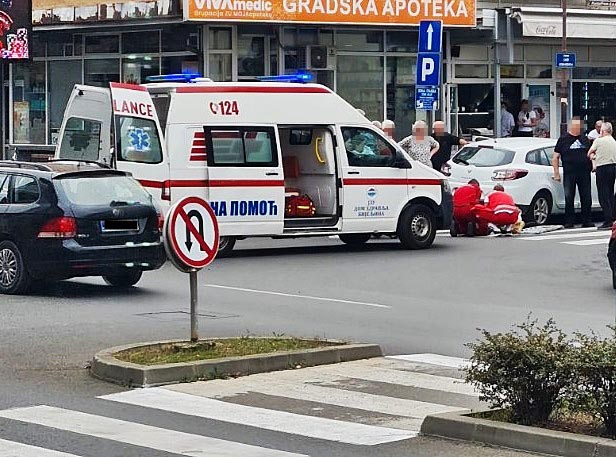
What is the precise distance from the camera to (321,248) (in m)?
22.6

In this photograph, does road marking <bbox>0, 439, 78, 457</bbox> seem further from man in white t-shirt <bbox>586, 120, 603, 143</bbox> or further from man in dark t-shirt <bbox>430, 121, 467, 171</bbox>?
man in white t-shirt <bbox>586, 120, 603, 143</bbox>

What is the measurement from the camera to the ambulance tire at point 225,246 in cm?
2072

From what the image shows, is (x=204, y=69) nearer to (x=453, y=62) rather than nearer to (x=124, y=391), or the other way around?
(x=453, y=62)

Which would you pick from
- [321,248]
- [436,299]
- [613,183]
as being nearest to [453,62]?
[613,183]

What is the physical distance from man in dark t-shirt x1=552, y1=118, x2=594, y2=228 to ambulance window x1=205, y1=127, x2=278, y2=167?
6698mm

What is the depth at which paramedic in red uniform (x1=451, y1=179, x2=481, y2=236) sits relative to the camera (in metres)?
24.1

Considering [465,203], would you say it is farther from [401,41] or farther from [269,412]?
[269,412]

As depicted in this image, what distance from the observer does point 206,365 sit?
11.2 m

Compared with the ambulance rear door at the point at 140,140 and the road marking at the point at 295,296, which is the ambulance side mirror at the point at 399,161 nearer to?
the ambulance rear door at the point at 140,140

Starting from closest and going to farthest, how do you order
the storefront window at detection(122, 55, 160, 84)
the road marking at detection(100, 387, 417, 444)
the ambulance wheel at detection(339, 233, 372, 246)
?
1. the road marking at detection(100, 387, 417, 444)
2. the ambulance wheel at detection(339, 233, 372, 246)
3. the storefront window at detection(122, 55, 160, 84)

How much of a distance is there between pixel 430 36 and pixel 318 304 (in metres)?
11.2

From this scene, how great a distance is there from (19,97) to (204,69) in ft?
25.1

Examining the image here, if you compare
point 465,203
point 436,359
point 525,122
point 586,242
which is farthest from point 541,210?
point 436,359

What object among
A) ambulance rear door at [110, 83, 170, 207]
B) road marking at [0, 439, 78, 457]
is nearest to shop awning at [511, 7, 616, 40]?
ambulance rear door at [110, 83, 170, 207]
